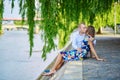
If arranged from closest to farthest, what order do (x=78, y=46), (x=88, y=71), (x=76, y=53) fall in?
(x=88, y=71)
(x=78, y=46)
(x=76, y=53)

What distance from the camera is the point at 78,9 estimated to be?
6.58 m

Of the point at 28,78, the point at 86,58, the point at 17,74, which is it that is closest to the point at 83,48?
the point at 86,58

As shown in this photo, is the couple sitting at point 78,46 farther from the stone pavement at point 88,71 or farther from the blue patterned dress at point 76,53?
the stone pavement at point 88,71

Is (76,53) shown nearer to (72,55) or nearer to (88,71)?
(72,55)

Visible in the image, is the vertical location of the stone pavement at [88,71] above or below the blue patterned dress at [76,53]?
below

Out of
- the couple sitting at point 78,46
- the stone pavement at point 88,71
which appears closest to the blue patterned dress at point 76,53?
the couple sitting at point 78,46

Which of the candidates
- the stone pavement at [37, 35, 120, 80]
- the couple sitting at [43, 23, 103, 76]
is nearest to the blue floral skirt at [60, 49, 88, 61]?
the couple sitting at [43, 23, 103, 76]

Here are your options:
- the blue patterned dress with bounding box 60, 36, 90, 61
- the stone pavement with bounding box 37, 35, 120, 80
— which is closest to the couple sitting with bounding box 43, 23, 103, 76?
the blue patterned dress with bounding box 60, 36, 90, 61

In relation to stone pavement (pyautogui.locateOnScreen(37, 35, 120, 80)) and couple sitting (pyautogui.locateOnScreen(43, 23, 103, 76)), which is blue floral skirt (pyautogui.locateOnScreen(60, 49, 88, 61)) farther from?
stone pavement (pyautogui.locateOnScreen(37, 35, 120, 80))

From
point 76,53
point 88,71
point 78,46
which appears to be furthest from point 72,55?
point 88,71

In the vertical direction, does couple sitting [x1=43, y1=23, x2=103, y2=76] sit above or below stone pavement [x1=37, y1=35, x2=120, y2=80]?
above

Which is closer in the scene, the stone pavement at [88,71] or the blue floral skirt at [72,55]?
the stone pavement at [88,71]

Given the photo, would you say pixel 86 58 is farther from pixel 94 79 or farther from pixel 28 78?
pixel 28 78

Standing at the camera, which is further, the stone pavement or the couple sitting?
the couple sitting
